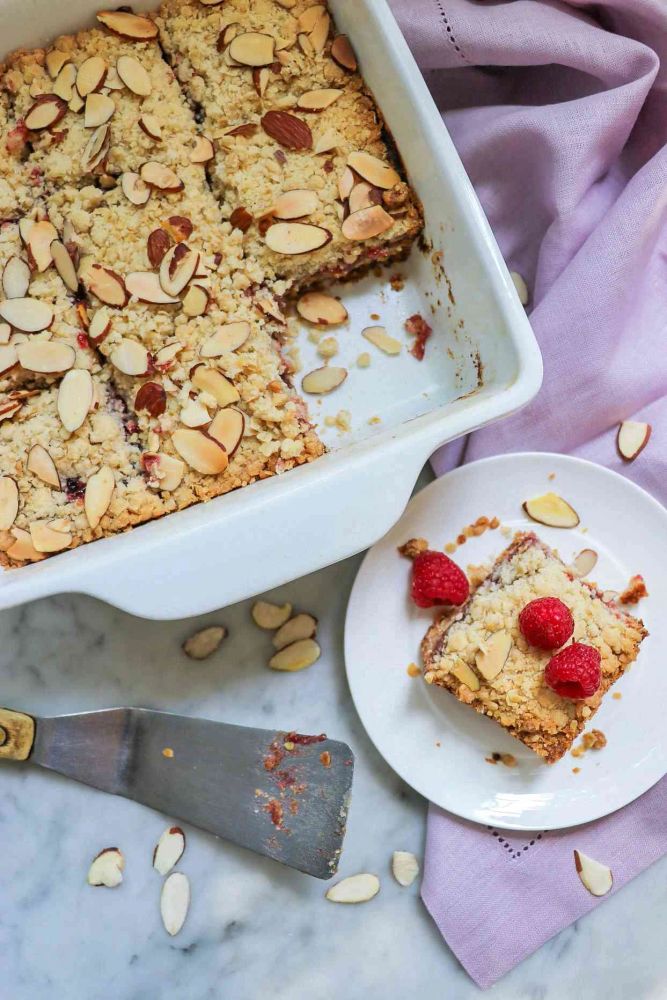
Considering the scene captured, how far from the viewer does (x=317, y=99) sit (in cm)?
150

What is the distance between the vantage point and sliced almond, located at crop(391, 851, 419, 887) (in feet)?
5.43

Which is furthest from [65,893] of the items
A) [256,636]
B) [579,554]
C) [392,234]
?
[392,234]

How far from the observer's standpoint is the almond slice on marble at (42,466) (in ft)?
4.62

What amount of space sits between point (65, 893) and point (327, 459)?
101 cm

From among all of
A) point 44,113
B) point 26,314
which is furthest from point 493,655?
point 44,113

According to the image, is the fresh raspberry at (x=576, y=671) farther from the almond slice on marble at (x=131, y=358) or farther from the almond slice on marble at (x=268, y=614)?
the almond slice on marble at (x=131, y=358)

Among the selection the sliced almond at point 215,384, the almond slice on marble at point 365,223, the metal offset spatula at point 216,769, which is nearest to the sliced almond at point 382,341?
the almond slice on marble at point 365,223

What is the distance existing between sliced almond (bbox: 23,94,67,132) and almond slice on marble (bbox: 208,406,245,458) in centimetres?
60

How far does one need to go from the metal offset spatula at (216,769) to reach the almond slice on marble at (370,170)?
102 centimetres

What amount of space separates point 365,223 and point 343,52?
312mm

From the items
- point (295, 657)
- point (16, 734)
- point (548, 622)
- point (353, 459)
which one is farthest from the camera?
point (295, 657)

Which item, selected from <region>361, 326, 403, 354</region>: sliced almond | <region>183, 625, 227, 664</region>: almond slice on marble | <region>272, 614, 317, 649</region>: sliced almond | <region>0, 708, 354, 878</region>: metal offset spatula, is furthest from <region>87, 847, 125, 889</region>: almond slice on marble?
<region>361, 326, 403, 354</region>: sliced almond

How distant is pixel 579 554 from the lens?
5.32ft

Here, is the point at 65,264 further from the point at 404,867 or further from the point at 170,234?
the point at 404,867
